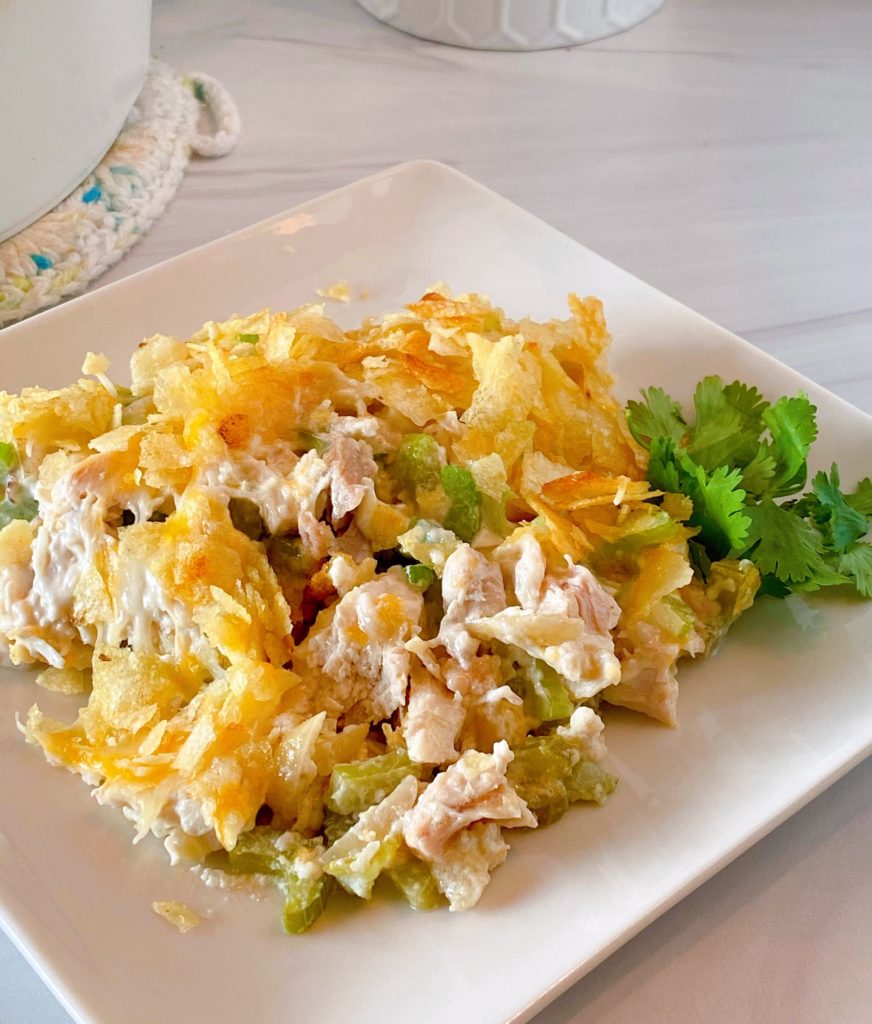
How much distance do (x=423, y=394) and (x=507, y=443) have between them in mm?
153

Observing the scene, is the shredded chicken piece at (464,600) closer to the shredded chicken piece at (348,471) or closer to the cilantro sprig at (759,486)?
the shredded chicken piece at (348,471)

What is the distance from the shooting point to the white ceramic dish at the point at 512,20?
3363 millimetres

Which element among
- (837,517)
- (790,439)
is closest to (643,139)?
(790,439)

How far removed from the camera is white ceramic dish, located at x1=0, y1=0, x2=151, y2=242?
2170mm

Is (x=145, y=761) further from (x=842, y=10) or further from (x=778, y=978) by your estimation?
(x=842, y=10)

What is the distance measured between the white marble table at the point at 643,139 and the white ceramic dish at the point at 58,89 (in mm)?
263

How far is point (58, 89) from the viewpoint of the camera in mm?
2318

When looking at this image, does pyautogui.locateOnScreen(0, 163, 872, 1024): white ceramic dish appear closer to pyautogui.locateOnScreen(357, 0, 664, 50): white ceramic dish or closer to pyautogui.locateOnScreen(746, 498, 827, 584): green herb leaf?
pyautogui.locateOnScreen(746, 498, 827, 584): green herb leaf

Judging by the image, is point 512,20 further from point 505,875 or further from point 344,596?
point 505,875

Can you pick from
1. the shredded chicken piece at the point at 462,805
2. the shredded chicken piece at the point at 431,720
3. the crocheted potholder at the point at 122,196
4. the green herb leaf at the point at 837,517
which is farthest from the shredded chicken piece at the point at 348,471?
the crocheted potholder at the point at 122,196

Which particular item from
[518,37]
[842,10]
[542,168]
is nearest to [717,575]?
[542,168]

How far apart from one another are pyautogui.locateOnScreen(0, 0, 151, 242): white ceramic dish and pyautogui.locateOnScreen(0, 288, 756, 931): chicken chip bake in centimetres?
86

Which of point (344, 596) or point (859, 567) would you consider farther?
point (859, 567)

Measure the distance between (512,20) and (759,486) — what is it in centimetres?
231
